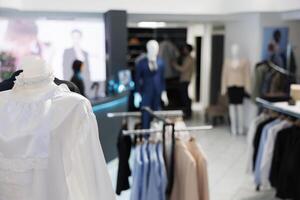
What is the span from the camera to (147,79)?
607cm

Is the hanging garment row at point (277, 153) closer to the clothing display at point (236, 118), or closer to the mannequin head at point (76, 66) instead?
the mannequin head at point (76, 66)

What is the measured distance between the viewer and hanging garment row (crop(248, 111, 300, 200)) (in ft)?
12.0

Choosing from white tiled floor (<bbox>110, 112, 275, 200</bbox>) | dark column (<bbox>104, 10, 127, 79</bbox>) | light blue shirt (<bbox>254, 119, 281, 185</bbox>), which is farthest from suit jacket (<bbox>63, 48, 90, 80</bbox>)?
light blue shirt (<bbox>254, 119, 281, 185</bbox>)

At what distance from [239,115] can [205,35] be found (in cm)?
277

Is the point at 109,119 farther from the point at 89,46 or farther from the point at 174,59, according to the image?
the point at 174,59

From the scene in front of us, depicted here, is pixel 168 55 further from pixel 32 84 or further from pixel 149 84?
pixel 32 84

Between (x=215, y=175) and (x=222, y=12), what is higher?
(x=222, y=12)

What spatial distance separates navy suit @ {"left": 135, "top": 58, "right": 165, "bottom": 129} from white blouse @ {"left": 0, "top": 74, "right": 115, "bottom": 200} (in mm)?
4272

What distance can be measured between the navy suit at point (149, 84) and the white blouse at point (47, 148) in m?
4.27

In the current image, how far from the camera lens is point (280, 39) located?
23.8 feet

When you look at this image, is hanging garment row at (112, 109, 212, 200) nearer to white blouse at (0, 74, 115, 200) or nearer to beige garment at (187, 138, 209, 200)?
Result: beige garment at (187, 138, 209, 200)

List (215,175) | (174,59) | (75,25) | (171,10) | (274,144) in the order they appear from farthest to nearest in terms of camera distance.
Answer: (174,59), (171,10), (75,25), (215,175), (274,144)

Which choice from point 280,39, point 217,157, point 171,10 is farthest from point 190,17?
point 217,157

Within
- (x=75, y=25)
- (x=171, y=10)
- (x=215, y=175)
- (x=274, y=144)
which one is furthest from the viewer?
(x=171, y=10)
